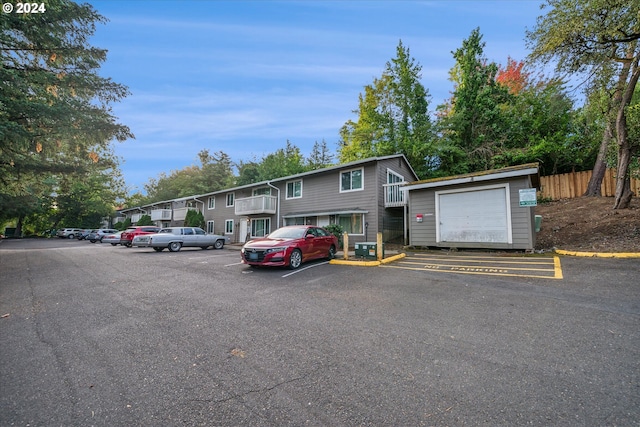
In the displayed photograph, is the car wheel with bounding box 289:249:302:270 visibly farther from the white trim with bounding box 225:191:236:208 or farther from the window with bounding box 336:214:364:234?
the white trim with bounding box 225:191:236:208

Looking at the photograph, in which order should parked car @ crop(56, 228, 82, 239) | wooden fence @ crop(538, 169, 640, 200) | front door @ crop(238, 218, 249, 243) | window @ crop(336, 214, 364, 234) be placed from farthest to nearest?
parked car @ crop(56, 228, 82, 239)
front door @ crop(238, 218, 249, 243)
wooden fence @ crop(538, 169, 640, 200)
window @ crop(336, 214, 364, 234)

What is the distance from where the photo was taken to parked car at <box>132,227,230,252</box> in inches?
609

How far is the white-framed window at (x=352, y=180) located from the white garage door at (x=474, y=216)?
4.88 meters

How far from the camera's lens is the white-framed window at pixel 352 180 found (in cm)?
1608

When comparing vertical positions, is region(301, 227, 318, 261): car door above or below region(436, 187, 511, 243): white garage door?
below

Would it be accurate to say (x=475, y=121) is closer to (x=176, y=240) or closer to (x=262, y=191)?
(x=262, y=191)

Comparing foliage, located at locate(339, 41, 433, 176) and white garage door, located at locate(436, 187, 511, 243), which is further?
foliage, located at locate(339, 41, 433, 176)

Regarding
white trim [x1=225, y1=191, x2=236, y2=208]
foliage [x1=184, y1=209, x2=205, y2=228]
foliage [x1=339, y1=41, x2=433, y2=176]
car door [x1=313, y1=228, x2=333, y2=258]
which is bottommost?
car door [x1=313, y1=228, x2=333, y2=258]

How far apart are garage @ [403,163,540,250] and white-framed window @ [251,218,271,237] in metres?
12.0

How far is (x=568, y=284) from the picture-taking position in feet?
19.5

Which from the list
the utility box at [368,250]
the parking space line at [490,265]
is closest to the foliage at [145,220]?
the utility box at [368,250]

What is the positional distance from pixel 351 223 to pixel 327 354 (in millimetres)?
13359

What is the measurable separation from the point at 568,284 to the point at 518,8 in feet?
36.4

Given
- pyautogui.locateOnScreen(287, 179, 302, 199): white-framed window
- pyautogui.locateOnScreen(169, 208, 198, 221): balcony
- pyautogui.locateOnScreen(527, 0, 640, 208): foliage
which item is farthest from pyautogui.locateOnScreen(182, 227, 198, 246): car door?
pyautogui.locateOnScreen(527, 0, 640, 208): foliage
